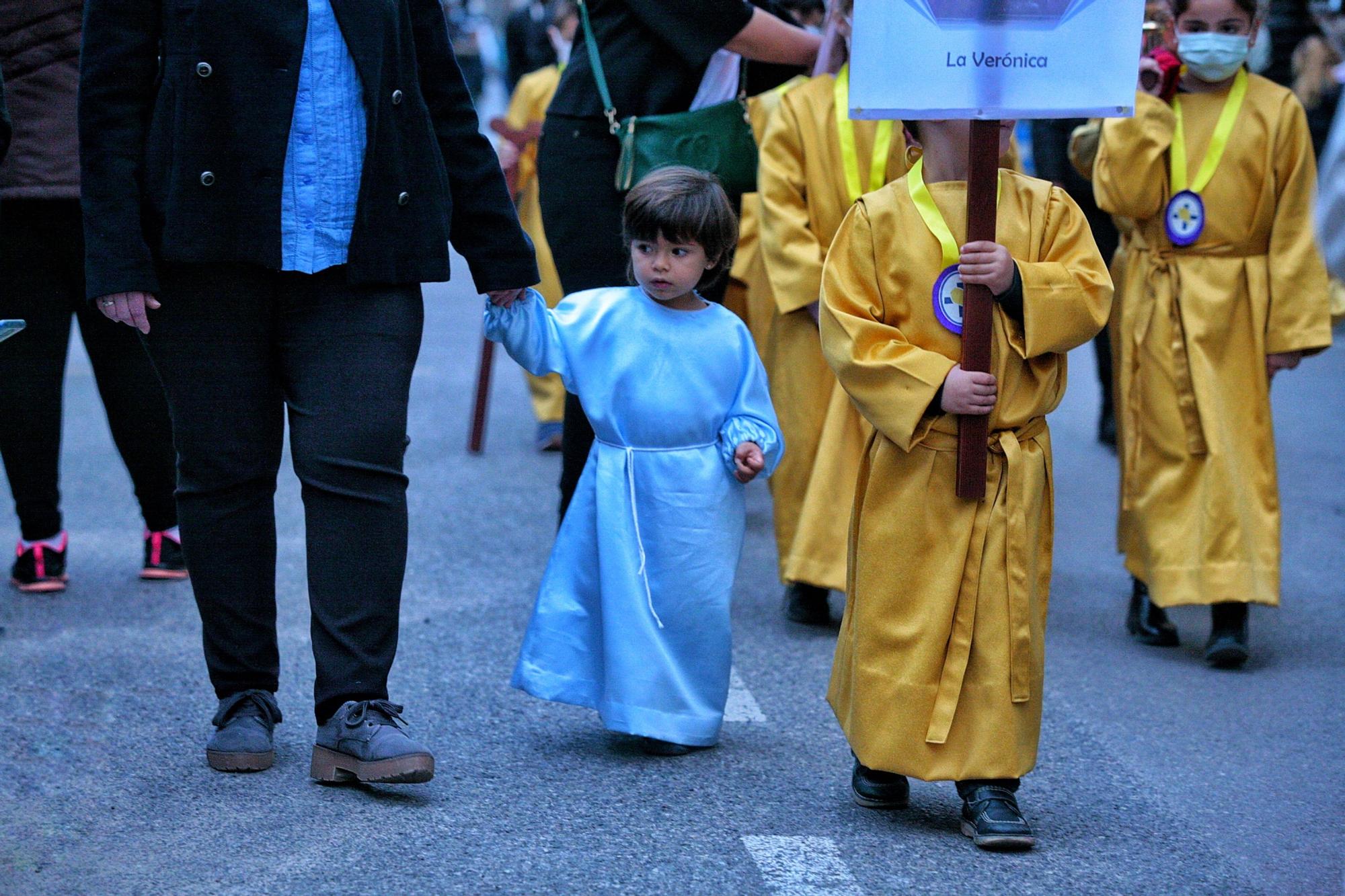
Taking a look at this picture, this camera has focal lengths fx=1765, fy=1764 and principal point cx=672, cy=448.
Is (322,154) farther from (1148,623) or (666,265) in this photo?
(1148,623)

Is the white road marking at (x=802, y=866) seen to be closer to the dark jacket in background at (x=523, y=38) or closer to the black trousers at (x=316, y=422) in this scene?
the black trousers at (x=316, y=422)

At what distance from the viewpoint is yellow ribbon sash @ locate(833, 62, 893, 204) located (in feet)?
15.9

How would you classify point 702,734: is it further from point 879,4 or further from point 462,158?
point 879,4

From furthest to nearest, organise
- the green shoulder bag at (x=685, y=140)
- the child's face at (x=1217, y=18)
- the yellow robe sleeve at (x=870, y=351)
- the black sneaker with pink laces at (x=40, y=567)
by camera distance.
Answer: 1. the black sneaker with pink laces at (x=40, y=567)
2. the child's face at (x=1217, y=18)
3. the green shoulder bag at (x=685, y=140)
4. the yellow robe sleeve at (x=870, y=351)

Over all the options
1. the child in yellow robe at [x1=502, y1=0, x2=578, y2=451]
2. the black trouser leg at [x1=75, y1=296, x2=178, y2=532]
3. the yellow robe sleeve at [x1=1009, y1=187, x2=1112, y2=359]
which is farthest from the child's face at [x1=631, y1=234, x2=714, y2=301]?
the child in yellow robe at [x1=502, y1=0, x2=578, y2=451]

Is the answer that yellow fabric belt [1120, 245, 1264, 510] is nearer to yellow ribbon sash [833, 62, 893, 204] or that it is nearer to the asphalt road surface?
the asphalt road surface

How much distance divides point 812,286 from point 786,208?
0.84 feet

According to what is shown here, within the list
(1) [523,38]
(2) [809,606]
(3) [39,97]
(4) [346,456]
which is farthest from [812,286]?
(1) [523,38]

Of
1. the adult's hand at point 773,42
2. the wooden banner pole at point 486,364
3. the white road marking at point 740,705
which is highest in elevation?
the adult's hand at point 773,42

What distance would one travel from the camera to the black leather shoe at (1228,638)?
479 cm

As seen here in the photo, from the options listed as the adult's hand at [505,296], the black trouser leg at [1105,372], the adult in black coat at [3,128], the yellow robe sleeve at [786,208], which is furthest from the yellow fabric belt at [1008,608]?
the black trouser leg at [1105,372]

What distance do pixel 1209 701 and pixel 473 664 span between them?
189 centimetres

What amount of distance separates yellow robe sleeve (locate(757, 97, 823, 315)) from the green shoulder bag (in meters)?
0.15

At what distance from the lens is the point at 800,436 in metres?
5.10
